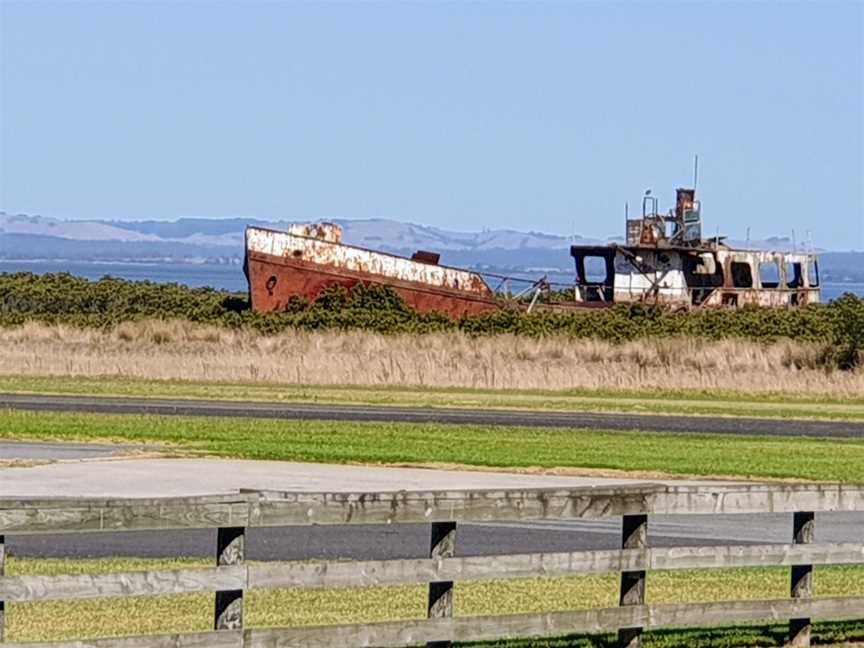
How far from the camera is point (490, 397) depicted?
40.0 metres

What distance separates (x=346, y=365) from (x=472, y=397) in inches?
206

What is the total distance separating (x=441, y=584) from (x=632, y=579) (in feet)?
4.13

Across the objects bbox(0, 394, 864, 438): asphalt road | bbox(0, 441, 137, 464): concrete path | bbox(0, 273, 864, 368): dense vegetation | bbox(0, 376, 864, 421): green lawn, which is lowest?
bbox(0, 376, 864, 421): green lawn

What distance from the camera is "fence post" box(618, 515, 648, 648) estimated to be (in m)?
10.5

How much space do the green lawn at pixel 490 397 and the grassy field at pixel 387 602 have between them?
863 inches

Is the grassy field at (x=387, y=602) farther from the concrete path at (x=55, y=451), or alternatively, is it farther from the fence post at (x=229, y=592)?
the concrete path at (x=55, y=451)

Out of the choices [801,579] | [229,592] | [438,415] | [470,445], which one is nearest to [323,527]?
[801,579]

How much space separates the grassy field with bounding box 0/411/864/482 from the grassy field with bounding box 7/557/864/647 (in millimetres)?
8912

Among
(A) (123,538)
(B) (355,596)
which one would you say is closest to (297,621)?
(B) (355,596)

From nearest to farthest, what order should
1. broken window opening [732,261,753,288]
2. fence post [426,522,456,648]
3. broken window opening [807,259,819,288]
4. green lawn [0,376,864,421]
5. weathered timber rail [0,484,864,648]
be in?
weathered timber rail [0,484,864,648] < fence post [426,522,456,648] < green lawn [0,376,864,421] < broken window opening [732,261,753,288] < broken window opening [807,259,819,288]

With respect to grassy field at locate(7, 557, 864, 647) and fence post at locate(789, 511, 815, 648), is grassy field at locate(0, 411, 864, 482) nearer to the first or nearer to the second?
grassy field at locate(7, 557, 864, 647)

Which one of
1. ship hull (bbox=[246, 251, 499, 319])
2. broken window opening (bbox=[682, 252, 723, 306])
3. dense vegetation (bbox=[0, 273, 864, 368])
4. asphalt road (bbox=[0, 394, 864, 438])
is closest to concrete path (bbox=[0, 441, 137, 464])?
asphalt road (bbox=[0, 394, 864, 438])

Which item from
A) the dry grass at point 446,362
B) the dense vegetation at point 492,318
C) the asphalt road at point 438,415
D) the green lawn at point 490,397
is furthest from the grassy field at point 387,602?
the dense vegetation at point 492,318

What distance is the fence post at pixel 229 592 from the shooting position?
9242 millimetres
